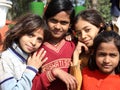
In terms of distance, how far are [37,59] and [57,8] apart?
45 cm

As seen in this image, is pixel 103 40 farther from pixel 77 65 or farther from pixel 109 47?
pixel 77 65

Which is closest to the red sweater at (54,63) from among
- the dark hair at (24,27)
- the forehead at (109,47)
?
the dark hair at (24,27)

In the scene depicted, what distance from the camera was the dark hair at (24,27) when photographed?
2.82m

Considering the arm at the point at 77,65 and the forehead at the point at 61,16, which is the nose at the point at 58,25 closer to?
the forehead at the point at 61,16

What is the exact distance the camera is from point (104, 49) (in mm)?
2711

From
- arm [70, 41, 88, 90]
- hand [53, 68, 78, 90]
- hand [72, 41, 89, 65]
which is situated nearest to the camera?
hand [53, 68, 78, 90]

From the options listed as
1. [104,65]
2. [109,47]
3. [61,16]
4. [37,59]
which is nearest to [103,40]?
[109,47]

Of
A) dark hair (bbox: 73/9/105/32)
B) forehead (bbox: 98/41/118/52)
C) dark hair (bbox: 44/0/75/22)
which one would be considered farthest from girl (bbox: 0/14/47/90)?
forehead (bbox: 98/41/118/52)

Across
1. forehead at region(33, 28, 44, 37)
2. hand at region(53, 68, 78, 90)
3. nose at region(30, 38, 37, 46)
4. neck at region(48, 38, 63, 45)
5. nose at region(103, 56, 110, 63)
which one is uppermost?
forehead at region(33, 28, 44, 37)

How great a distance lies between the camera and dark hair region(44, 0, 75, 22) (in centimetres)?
294

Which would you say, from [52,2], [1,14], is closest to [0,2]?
[1,14]

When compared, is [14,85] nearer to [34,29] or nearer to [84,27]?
[34,29]

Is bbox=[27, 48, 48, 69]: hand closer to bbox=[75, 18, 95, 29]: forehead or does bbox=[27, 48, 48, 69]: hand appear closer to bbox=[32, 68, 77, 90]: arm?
bbox=[32, 68, 77, 90]: arm

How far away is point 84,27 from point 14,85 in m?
0.75
